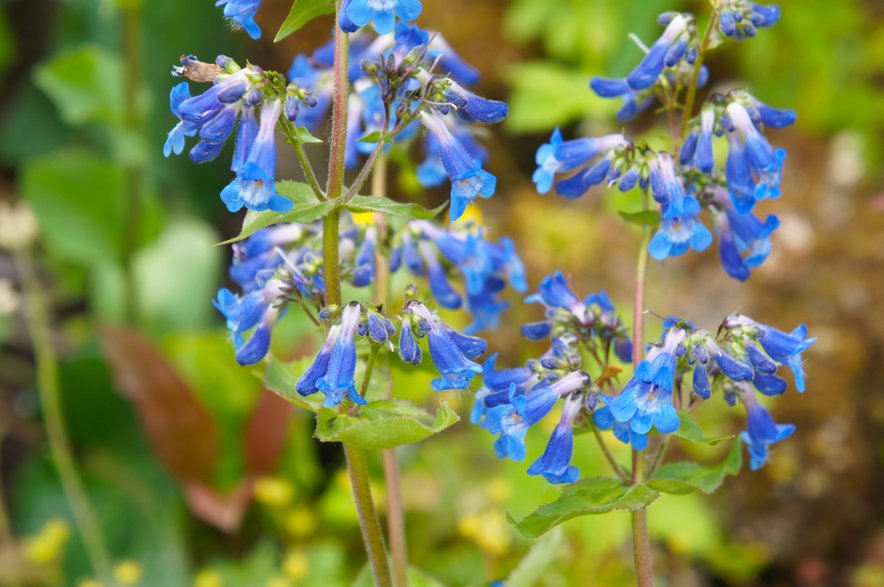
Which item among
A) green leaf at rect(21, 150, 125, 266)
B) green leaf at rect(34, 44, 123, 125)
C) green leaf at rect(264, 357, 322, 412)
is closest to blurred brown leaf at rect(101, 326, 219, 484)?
green leaf at rect(21, 150, 125, 266)

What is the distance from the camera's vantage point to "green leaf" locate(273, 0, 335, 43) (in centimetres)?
177

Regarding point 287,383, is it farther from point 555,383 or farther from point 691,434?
point 691,434

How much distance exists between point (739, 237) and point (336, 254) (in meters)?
0.83

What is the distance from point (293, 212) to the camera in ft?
5.79

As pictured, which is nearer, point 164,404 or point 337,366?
point 337,366

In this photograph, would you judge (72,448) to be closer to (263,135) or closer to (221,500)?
(221,500)

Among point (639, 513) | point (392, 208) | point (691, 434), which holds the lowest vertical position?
point (639, 513)

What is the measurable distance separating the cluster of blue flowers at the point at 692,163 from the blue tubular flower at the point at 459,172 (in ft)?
0.83

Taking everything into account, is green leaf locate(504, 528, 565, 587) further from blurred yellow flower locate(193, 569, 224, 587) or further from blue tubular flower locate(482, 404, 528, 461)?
blurred yellow flower locate(193, 569, 224, 587)

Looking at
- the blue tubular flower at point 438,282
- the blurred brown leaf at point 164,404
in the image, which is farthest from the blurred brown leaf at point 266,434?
the blue tubular flower at point 438,282

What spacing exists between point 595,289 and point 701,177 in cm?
315

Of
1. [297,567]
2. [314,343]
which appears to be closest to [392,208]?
[297,567]

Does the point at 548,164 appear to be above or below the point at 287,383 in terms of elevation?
above

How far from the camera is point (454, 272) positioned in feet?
8.63
